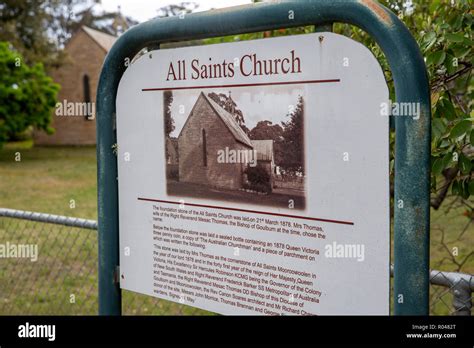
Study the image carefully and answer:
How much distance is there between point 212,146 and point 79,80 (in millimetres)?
32646

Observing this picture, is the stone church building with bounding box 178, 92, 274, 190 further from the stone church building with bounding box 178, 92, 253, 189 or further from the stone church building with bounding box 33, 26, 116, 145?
the stone church building with bounding box 33, 26, 116, 145

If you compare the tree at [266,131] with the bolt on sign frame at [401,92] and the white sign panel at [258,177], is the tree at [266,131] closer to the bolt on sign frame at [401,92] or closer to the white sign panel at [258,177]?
the white sign panel at [258,177]

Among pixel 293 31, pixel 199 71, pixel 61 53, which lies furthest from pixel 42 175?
pixel 199 71

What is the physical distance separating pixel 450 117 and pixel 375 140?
0.58 meters

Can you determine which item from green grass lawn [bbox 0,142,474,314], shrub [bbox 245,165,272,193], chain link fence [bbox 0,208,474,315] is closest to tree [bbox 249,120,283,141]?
shrub [bbox 245,165,272,193]

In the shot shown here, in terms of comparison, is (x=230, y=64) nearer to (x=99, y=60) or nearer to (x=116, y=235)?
(x=116, y=235)

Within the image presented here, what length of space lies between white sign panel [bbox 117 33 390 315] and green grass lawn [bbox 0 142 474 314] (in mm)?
1678

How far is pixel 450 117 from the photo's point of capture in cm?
213

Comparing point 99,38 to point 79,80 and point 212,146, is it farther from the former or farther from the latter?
point 212,146

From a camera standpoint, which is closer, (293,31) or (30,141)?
(293,31)

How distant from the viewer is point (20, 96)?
2288 cm

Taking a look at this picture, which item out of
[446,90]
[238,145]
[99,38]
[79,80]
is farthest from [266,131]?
[79,80]

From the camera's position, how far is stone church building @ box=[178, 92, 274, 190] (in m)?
2.03
